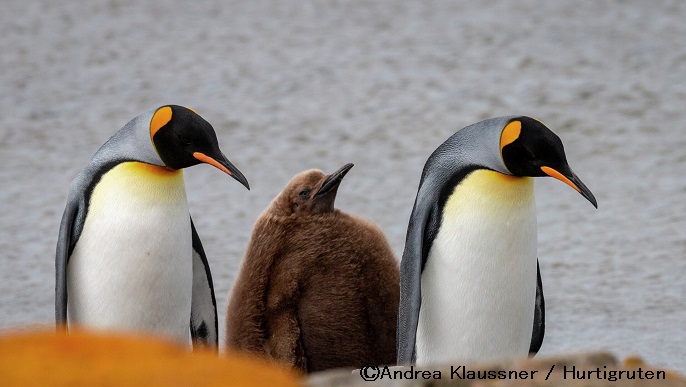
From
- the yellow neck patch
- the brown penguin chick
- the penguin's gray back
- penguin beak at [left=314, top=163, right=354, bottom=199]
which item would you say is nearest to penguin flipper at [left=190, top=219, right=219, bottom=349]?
the brown penguin chick

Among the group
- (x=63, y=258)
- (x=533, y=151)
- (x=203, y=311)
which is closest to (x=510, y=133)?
(x=533, y=151)

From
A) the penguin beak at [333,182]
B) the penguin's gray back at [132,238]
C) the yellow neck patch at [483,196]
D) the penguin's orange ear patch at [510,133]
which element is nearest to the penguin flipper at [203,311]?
the penguin's gray back at [132,238]

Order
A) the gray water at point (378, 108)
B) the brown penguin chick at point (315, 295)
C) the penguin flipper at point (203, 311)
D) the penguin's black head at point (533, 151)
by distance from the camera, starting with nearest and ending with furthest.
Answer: the penguin's black head at point (533, 151) → the brown penguin chick at point (315, 295) → the penguin flipper at point (203, 311) → the gray water at point (378, 108)

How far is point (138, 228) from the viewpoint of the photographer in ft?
8.89

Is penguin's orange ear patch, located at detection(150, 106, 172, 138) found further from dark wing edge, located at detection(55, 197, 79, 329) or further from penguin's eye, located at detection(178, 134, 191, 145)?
dark wing edge, located at detection(55, 197, 79, 329)

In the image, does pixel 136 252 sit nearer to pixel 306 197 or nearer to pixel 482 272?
pixel 306 197

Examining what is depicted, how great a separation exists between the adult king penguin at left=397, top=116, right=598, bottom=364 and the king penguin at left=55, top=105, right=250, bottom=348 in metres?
0.41

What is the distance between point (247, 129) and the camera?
549 centimetres

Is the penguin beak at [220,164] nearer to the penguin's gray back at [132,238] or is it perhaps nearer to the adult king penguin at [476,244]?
the penguin's gray back at [132,238]

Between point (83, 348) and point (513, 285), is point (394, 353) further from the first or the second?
point (83, 348)

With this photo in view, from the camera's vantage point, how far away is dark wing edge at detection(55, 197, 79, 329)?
2.74 meters

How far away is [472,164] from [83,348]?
1.49 metres

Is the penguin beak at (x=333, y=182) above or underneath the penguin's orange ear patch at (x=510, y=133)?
underneath

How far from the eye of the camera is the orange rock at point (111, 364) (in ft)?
4.05
